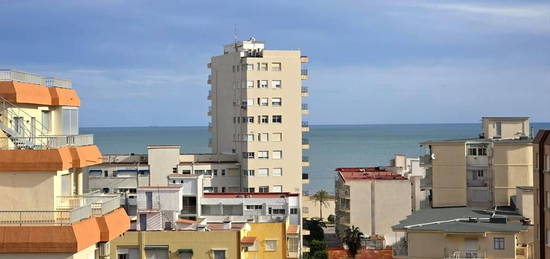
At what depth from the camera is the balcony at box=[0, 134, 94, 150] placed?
2344cm

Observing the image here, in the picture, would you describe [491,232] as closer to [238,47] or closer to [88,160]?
[88,160]

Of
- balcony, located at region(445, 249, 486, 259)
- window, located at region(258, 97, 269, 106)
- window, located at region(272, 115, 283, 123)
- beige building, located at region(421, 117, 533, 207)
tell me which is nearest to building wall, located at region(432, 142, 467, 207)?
beige building, located at region(421, 117, 533, 207)

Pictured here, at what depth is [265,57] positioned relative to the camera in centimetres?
9850

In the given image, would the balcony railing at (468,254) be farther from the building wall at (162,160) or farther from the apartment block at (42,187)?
the building wall at (162,160)

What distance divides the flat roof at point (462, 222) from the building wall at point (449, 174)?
505 cm

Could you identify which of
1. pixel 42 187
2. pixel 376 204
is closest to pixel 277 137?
pixel 376 204

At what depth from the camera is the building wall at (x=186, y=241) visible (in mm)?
46219

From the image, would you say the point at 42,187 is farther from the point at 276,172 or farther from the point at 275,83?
the point at 275,83

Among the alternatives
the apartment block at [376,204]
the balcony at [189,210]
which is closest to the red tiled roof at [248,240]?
the balcony at [189,210]

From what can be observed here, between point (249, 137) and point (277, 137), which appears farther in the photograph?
point (277, 137)

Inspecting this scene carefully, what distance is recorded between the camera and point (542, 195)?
1545 inches

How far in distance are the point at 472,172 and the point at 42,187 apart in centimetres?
3985

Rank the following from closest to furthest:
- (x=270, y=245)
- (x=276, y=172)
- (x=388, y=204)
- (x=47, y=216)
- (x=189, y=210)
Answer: (x=47, y=216)
(x=270, y=245)
(x=189, y=210)
(x=388, y=204)
(x=276, y=172)

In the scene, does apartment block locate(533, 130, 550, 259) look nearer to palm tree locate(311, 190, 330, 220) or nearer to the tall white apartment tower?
the tall white apartment tower
